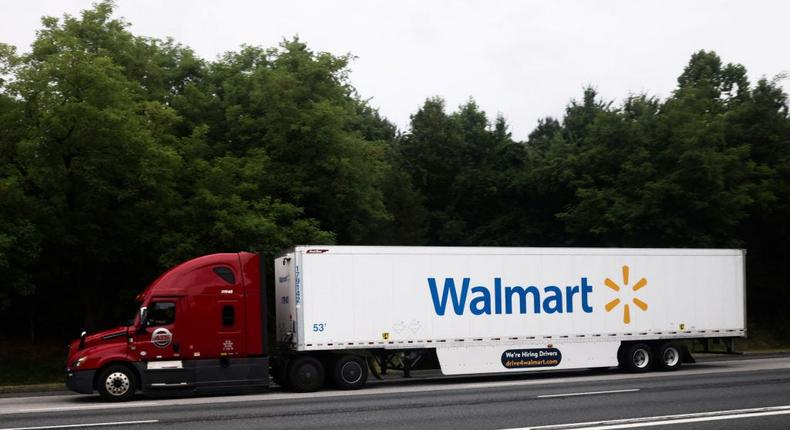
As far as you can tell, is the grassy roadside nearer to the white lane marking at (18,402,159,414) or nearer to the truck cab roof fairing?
the truck cab roof fairing

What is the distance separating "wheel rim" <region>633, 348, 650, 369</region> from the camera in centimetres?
2456

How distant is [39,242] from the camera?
97.3 feet

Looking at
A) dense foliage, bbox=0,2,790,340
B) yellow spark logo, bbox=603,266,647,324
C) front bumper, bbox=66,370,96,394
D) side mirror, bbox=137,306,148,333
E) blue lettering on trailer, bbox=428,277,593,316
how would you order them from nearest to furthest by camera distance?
front bumper, bbox=66,370,96,394, side mirror, bbox=137,306,148,333, blue lettering on trailer, bbox=428,277,593,316, yellow spark logo, bbox=603,266,647,324, dense foliage, bbox=0,2,790,340

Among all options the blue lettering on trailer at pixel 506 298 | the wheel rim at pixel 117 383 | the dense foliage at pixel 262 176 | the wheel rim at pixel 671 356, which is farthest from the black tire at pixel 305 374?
the dense foliage at pixel 262 176

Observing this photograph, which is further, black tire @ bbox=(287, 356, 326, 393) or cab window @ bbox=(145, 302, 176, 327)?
black tire @ bbox=(287, 356, 326, 393)

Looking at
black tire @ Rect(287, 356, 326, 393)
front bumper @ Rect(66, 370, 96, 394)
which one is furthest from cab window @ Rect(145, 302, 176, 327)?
black tire @ Rect(287, 356, 326, 393)

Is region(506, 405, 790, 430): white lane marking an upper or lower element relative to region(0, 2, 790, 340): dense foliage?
lower

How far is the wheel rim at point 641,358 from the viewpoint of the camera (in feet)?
80.6

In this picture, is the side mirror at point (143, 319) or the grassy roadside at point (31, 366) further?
the grassy roadside at point (31, 366)

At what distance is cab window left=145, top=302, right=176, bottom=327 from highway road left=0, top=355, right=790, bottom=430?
178 cm

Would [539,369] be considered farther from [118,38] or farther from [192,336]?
[118,38]

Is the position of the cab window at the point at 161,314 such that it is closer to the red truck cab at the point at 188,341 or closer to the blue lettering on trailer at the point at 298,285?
the red truck cab at the point at 188,341

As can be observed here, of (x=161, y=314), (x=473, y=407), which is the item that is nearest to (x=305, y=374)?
(x=161, y=314)

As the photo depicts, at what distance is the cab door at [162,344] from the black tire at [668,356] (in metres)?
13.2
